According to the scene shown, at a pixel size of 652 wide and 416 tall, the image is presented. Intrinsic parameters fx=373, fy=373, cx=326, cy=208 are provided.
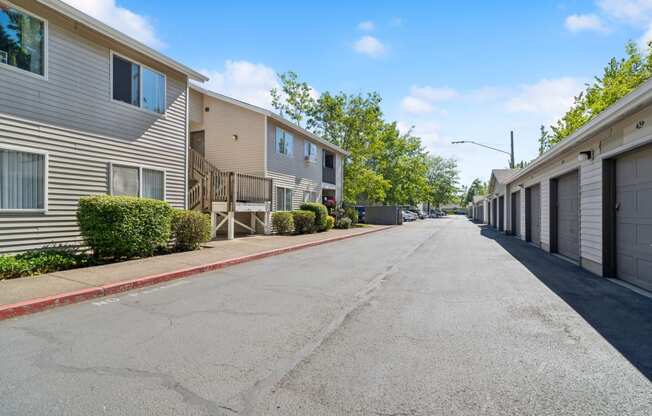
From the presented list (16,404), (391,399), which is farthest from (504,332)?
(16,404)

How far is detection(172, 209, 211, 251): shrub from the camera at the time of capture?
1079 centimetres

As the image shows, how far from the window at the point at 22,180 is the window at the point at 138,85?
3.00 metres

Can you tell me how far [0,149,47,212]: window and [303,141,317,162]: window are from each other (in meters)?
15.3

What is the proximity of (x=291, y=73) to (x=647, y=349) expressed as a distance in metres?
32.1

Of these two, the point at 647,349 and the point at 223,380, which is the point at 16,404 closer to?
the point at 223,380

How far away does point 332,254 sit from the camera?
12.1 metres

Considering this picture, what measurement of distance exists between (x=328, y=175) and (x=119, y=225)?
19.0 metres

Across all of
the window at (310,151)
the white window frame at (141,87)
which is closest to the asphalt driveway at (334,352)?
the white window frame at (141,87)

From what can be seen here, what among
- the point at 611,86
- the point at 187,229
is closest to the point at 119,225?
the point at 187,229

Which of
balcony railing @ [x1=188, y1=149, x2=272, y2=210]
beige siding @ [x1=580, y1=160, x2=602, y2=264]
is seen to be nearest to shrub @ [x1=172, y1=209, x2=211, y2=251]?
balcony railing @ [x1=188, y1=149, x2=272, y2=210]

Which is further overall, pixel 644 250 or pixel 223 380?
pixel 644 250

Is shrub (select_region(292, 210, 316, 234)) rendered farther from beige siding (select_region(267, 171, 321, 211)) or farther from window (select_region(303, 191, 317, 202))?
window (select_region(303, 191, 317, 202))

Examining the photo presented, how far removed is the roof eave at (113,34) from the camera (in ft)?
27.7

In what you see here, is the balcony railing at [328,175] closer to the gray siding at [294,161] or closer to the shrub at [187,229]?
the gray siding at [294,161]
